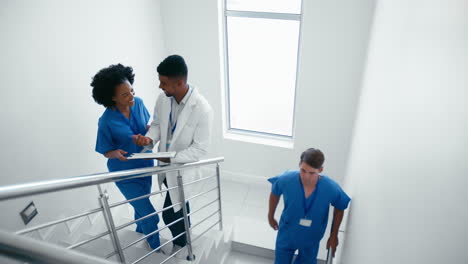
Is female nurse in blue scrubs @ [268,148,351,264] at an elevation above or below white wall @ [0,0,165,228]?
below

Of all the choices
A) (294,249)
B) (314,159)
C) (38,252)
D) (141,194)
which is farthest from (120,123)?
(38,252)

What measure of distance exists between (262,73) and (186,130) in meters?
1.98

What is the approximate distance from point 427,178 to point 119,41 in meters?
2.93

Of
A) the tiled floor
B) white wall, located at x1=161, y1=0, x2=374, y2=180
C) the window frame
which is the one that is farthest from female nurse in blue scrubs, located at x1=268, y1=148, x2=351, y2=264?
the window frame

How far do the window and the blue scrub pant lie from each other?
6.42ft

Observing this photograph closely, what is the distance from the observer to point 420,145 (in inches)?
41.3

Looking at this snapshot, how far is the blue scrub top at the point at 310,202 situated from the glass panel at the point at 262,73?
1866 mm

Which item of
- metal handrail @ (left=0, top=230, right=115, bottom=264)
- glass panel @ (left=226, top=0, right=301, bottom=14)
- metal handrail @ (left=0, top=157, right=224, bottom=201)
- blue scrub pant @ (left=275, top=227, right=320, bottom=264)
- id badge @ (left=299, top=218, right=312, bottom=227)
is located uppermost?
glass panel @ (left=226, top=0, right=301, bottom=14)

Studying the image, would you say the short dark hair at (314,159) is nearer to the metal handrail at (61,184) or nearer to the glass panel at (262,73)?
the metal handrail at (61,184)

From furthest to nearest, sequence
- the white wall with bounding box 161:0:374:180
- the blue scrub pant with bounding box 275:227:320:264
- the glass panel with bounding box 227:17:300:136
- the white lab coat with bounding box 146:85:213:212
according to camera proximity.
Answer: the glass panel with bounding box 227:17:300:136
the white wall with bounding box 161:0:374:180
the blue scrub pant with bounding box 275:227:320:264
the white lab coat with bounding box 146:85:213:212

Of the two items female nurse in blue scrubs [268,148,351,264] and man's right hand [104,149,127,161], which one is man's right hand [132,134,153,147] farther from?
female nurse in blue scrubs [268,148,351,264]

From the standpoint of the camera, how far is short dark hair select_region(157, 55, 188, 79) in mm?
1918

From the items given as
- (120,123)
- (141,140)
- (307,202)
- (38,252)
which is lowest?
(307,202)

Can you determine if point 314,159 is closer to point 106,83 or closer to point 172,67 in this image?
point 172,67
